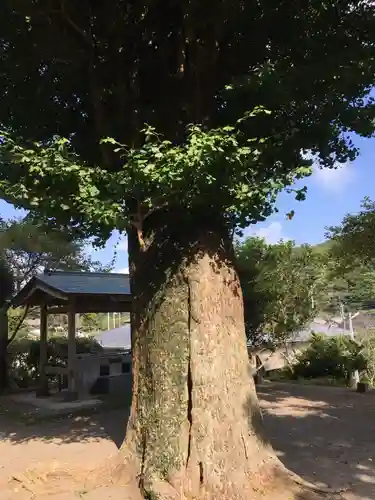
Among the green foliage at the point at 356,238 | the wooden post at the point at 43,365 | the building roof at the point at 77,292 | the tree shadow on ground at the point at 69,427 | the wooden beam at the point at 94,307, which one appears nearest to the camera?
the tree shadow on ground at the point at 69,427

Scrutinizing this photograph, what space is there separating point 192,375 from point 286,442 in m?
3.24

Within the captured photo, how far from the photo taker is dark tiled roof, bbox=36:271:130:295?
14.0 m

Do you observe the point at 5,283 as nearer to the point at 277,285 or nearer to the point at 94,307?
the point at 94,307

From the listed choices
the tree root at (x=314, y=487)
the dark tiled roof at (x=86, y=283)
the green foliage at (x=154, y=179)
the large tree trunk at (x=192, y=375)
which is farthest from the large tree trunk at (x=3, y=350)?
the tree root at (x=314, y=487)

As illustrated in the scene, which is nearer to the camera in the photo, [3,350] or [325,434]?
[325,434]

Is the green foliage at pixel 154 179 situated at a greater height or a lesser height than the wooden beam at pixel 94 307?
greater

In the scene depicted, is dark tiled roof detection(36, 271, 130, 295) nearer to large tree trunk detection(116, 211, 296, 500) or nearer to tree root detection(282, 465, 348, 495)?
large tree trunk detection(116, 211, 296, 500)

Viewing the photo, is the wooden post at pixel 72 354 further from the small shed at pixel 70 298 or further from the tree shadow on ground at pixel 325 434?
the tree shadow on ground at pixel 325 434

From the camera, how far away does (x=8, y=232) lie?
16047 mm

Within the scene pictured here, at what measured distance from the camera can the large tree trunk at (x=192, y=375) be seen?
5492 millimetres

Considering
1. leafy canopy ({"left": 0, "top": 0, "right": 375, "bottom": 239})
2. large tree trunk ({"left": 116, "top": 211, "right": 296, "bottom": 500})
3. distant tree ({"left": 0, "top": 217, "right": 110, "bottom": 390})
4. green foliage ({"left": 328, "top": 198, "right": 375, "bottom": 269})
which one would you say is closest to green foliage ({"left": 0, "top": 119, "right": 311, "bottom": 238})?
leafy canopy ({"left": 0, "top": 0, "right": 375, "bottom": 239})

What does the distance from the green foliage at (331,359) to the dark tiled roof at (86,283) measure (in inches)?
267

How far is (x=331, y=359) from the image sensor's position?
17.6m

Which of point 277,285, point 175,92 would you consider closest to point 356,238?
point 277,285
